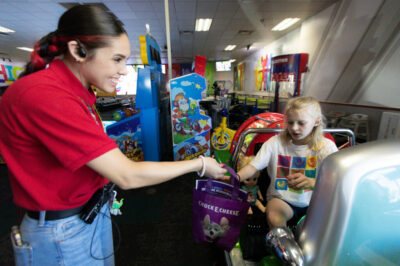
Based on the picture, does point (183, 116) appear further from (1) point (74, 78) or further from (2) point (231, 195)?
(1) point (74, 78)

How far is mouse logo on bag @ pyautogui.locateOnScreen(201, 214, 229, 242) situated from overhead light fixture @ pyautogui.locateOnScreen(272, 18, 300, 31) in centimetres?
779

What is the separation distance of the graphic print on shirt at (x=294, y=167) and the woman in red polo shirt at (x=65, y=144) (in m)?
1.01

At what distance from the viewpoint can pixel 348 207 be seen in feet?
1.80

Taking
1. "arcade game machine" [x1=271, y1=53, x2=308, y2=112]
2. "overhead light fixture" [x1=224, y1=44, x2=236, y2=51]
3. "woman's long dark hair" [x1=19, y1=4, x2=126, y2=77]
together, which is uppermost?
"overhead light fixture" [x1=224, y1=44, x2=236, y2=51]

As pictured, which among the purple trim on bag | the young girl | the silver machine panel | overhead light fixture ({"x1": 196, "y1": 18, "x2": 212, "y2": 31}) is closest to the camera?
the silver machine panel

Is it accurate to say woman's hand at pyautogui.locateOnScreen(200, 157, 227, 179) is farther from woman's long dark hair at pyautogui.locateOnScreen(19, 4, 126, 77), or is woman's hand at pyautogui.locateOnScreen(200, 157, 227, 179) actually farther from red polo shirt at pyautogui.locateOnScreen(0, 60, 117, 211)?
woman's long dark hair at pyautogui.locateOnScreen(19, 4, 126, 77)

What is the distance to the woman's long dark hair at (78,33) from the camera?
72 centimetres

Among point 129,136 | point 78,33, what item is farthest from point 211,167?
point 129,136

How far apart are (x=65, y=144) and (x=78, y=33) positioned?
0.42m

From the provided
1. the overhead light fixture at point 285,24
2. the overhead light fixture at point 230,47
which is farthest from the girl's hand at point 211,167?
the overhead light fixture at point 230,47

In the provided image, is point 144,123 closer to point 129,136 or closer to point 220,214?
point 129,136

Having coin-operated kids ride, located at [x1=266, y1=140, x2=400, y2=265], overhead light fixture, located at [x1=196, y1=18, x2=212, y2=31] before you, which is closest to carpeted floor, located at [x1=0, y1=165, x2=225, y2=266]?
coin-operated kids ride, located at [x1=266, y1=140, x2=400, y2=265]

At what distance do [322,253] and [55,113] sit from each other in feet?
3.04

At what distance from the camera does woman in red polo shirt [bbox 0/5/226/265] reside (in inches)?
24.2
